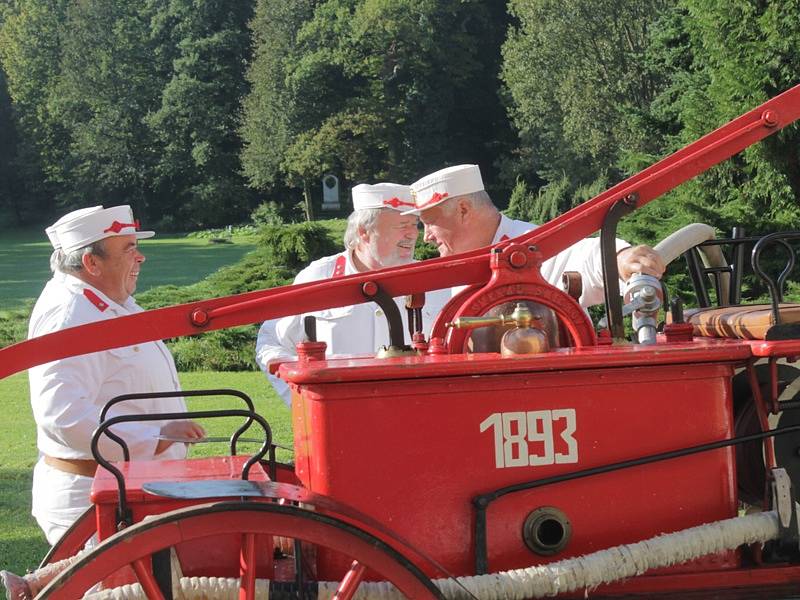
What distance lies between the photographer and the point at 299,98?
63406mm

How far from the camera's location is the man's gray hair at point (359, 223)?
4855 mm

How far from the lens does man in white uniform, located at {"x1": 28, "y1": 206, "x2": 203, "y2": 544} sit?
380 centimetres

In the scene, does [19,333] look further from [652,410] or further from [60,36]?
[60,36]

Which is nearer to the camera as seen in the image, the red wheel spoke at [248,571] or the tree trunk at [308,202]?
the red wheel spoke at [248,571]

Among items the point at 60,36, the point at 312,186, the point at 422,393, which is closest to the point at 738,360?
the point at 422,393

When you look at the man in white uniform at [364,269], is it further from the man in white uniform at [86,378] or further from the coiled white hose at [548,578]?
the coiled white hose at [548,578]

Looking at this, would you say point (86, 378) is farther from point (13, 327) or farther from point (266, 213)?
point (266, 213)

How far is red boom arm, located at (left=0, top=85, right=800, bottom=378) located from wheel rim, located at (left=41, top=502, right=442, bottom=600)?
49 centimetres

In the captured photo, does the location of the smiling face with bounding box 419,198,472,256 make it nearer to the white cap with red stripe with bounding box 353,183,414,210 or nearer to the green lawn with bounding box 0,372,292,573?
the white cap with red stripe with bounding box 353,183,414,210

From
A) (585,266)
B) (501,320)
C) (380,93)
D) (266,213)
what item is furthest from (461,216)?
(380,93)

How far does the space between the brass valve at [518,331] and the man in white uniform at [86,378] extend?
61.5 inches

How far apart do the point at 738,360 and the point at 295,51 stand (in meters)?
Result: 65.6

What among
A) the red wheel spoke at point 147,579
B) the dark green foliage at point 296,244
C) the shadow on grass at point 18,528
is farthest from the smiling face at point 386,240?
the dark green foliage at point 296,244

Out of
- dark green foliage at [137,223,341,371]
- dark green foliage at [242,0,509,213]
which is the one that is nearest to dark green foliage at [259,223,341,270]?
dark green foliage at [137,223,341,371]
